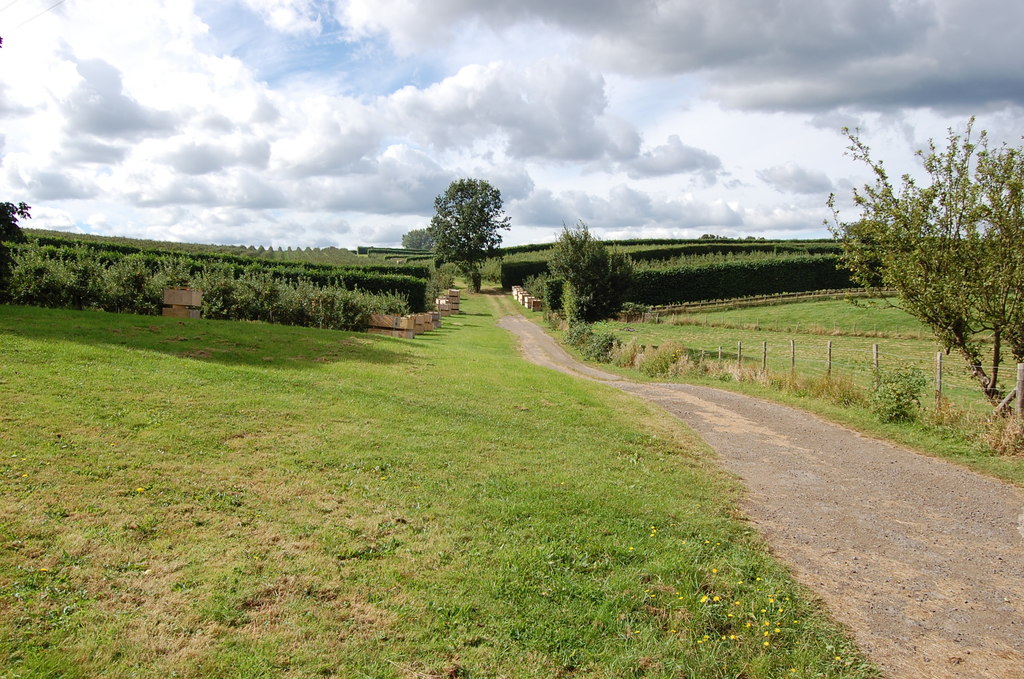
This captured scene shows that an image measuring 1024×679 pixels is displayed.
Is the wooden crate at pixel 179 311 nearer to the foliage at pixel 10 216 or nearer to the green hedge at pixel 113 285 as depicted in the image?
the green hedge at pixel 113 285

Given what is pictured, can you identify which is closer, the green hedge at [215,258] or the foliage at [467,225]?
the green hedge at [215,258]

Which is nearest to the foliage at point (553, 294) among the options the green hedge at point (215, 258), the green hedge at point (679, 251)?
the green hedge at point (215, 258)

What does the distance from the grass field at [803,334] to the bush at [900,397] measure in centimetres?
735

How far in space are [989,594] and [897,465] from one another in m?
4.63

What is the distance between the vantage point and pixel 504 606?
455 cm

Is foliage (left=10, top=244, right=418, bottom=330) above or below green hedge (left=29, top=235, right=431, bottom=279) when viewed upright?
below

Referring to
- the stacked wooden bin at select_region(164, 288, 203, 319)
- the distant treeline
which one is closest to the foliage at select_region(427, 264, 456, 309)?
the distant treeline

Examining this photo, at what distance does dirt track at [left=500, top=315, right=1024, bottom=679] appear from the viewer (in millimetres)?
4602

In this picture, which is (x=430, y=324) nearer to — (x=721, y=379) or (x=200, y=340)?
(x=721, y=379)

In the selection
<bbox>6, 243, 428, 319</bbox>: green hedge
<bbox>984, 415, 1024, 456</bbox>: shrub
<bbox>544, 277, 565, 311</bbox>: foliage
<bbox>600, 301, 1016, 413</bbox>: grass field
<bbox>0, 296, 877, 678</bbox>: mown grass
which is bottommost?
<bbox>600, 301, 1016, 413</bbox>: grass field

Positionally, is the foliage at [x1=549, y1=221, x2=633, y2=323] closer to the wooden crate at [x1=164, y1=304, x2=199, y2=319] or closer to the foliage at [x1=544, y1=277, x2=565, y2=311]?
the foliage at [x1=544, y1=277, x2=565, y2=311]

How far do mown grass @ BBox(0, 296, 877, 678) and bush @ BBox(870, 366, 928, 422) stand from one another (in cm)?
535

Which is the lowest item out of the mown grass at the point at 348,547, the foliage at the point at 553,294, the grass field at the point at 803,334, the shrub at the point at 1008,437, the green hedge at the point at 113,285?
the grass field at the point at 803,334

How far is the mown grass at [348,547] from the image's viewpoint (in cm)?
388
